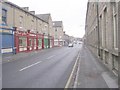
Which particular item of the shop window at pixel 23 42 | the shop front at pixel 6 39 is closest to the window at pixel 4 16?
the shop front at pixel 6 39

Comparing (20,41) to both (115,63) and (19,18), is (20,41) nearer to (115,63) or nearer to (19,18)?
(19,18)

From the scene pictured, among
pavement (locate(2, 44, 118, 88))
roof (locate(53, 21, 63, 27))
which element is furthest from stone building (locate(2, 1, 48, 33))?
roof (locate(53, 21, 63, 27))

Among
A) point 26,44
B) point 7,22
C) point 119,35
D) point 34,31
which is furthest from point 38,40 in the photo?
point 119,35

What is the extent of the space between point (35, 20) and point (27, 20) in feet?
19.9

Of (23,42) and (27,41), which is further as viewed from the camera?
(27,41)

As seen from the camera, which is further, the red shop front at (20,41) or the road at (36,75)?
the red shop front at (20,41)

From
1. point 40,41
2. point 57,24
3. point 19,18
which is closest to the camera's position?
point 19,18

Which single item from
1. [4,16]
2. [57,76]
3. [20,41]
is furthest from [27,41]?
[57,76]

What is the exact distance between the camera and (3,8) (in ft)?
85.4

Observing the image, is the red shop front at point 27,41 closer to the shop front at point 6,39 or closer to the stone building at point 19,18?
the stone building at point 19,18

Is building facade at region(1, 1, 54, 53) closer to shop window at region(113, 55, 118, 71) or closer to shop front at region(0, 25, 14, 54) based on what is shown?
shop front at region(0, 25, 14, 54)

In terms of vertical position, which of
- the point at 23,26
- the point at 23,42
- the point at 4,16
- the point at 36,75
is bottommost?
the point at 36,75

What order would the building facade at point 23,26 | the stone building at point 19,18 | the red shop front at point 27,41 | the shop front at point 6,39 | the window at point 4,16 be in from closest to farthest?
1. the shop front at point 6,39
2. the window at point 4,16
3. the stone building at point 19,18
4. the building facade at point 23,26
5. the red shop front at point 27,41

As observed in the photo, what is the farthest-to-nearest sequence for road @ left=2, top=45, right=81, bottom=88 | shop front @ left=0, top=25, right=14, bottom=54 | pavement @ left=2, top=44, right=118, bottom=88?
shop front @ left=0, top=25, right=14, bottom=54, road @ left=2, top=45, right=81, bottom=88, pavement @ left=2, top=44, right=118, bottom=88
